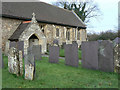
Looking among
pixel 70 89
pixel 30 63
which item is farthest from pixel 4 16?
pixel 70 89

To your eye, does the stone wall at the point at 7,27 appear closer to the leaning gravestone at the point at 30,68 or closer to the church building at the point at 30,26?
the church building at the point at 30,26

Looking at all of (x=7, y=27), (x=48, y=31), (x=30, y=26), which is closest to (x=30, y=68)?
(x=30, y=26)

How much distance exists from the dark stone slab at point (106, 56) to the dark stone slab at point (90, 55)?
0.24 meters

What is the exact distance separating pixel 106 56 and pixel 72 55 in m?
2.09

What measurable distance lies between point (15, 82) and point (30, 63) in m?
0.88

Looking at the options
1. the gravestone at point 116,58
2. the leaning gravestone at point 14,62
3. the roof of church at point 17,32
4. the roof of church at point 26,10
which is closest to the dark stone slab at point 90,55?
the gravestone at point 116,58

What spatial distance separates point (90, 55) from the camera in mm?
7348

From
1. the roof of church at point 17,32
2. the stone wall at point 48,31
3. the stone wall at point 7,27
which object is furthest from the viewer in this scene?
the stone wall at point 48,31

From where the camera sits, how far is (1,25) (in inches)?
571

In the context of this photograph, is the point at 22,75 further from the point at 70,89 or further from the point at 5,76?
the point at 70,89

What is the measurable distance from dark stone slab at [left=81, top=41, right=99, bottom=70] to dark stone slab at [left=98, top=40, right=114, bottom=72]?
0.24 meters

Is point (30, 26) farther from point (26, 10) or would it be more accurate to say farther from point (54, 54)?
point (54, 54)

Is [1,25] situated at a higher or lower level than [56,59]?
higher

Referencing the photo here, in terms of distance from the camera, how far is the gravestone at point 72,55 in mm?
7859
